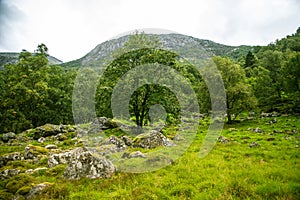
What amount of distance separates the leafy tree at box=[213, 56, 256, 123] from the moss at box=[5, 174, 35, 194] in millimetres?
30458

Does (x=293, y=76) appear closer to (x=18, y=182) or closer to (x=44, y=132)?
(x=44, y=132)

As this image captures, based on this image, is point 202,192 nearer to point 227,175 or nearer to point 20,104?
point 227,175

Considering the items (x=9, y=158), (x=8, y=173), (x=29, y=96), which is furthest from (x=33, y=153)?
(x=29, y=96)

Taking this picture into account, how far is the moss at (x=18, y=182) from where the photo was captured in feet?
29.8

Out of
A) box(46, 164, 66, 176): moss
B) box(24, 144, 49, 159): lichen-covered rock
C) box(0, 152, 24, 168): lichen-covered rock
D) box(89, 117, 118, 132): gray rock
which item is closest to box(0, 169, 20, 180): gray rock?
box(46, 164, 66, 176): moss

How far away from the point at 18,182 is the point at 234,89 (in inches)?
1224

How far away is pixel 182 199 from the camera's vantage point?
7.34 metres

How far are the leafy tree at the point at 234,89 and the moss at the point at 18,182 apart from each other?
30.5m

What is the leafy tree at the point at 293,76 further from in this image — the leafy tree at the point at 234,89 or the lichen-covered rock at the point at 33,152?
the lichen-covered rock at the point at 33,152

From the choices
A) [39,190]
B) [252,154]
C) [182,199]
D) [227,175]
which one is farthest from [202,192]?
[252,154]

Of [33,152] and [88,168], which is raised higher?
[88,168]

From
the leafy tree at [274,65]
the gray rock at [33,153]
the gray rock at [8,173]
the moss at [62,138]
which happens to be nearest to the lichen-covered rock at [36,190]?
the gray rock at [8,173]

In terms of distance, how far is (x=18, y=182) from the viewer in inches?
374

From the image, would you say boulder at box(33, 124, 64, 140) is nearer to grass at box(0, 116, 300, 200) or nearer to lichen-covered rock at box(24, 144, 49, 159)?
lichen-covered rock at box(24, 144, 49, 159)
